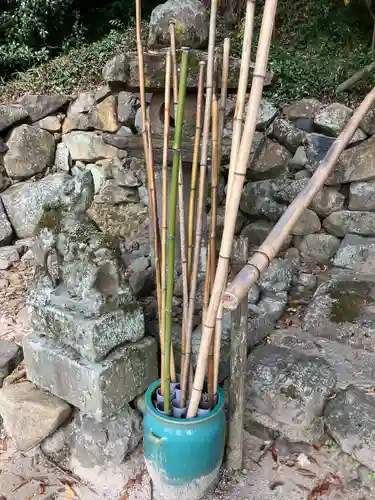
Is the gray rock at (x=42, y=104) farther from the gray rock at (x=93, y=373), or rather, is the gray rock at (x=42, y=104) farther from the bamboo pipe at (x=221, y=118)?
the bamboo pipe at (x=221, y=118)

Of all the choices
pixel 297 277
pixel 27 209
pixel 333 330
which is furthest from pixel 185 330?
→ pixel 27 209

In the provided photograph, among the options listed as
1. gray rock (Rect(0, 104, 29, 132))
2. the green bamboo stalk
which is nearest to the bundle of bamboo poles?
the green bamboo stalk

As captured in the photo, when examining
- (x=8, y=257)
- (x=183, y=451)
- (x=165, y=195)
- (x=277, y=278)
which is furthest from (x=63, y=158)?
(x=183, y=451)

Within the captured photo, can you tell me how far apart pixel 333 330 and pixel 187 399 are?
3.60 ft

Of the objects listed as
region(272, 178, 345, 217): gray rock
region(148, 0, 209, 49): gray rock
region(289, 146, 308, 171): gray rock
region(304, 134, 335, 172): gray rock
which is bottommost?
region(272, 178, 345, 217): gray rock

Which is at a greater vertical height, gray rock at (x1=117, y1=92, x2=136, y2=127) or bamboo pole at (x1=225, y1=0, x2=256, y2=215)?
bamboo pole at (x1=225, y1=0, x2=256, y2=215)

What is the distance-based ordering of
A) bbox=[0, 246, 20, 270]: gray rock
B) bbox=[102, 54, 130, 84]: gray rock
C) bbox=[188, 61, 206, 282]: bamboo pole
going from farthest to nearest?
1. bbox=[0, 246, 20, 270]: gray rock
2. bbox=[102, 54, 130, 84]: gray rock
3. bbox=[188, 61, 206, 282]: bamboo pole

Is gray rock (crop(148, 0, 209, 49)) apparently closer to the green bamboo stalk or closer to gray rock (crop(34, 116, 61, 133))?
the green bamboo stalk

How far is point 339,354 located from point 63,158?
337cm

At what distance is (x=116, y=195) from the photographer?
436 cm

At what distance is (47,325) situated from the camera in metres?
2.07

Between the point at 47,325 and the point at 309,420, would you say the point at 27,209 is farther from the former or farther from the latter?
the point at 309,420

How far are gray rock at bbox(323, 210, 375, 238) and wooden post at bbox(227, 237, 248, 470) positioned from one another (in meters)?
1.76

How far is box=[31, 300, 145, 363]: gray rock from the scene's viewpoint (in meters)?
1.88
